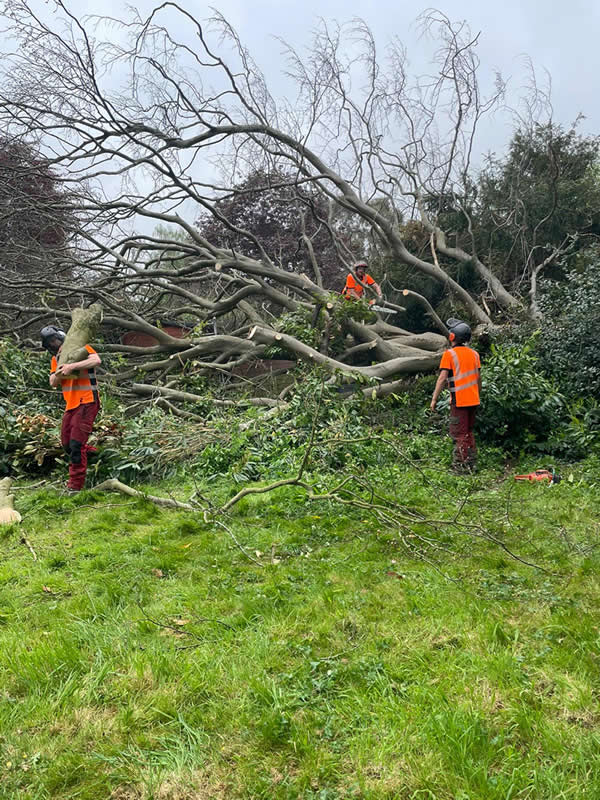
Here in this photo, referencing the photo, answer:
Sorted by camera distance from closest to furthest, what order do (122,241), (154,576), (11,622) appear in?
(11,622) < (154,576) < (122,241)

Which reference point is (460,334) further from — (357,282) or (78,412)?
(78,412)

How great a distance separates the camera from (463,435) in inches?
241

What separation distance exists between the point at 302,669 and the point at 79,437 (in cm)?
391

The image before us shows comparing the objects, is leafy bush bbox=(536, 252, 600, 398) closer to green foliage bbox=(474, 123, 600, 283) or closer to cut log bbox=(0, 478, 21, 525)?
green foliage bbox=(474, 123, 600, 283)

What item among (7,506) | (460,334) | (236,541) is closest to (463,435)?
(460,334)

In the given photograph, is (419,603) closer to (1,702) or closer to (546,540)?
(546,540)

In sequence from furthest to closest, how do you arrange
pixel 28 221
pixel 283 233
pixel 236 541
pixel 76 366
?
pixel 283 233 → pixel 28 221 → pixel 76 366 → pixel 236 541

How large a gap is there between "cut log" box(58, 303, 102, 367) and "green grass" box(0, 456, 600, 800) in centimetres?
211

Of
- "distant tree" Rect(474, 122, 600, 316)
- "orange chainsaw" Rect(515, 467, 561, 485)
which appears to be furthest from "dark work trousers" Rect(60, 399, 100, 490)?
"distant tree" Rect(474, 122, 600, 316)

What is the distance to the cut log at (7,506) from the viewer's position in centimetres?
442

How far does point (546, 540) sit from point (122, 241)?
805 cm

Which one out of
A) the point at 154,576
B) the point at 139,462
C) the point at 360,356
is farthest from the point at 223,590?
the point at 360,356

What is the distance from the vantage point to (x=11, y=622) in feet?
8.47

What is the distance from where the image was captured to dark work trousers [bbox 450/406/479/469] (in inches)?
238
